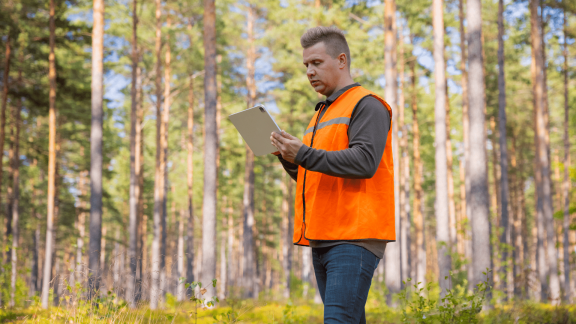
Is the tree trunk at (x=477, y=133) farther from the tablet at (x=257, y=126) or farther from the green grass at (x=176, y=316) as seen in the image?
the tablet at (x=257, y=126)

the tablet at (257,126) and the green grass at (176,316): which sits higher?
the tablet at (257,126)

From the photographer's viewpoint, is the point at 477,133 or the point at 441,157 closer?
the point at 477,133

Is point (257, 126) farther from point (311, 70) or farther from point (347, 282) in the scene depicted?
point (347, 282)

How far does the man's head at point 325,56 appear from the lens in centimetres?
222

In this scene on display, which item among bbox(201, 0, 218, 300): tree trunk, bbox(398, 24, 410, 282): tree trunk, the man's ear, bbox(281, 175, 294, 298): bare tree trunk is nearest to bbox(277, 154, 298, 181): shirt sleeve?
the man's ear

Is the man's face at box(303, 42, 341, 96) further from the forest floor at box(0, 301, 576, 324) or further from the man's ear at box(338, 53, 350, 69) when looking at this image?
the forest floor at box(0, 301, 576, 324)

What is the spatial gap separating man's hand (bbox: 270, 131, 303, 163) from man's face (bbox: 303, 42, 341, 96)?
40 cm

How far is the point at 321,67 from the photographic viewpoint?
224cm

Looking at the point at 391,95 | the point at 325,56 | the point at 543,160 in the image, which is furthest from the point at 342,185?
the point at 543,160

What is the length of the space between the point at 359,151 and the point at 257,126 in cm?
63

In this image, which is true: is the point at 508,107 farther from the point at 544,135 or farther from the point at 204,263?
the point at 204,263

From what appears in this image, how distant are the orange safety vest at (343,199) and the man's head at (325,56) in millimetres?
120

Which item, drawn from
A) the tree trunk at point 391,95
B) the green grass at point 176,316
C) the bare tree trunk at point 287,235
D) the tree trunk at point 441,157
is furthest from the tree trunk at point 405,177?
the green grass at point 176,316

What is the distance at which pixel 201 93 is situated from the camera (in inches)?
955
